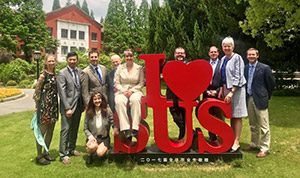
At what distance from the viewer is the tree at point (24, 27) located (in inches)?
998

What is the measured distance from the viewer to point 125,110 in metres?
3.92

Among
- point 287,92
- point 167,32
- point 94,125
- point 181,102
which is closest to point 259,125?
point 181,102

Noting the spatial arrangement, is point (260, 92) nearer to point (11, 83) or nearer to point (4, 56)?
point (11, 83)

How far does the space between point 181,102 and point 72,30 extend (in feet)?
117

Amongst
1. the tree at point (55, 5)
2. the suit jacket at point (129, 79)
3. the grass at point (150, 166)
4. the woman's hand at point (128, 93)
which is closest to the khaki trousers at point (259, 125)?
the grass at point (150, 166)

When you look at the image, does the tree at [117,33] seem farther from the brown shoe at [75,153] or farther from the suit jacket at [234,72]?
the suit jacket at [234,72]

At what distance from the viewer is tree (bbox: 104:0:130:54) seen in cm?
3444

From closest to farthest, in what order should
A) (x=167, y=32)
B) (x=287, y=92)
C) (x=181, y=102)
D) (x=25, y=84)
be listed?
(x=181, y=102)
(x=287, y=92)
(x=167, y=32)
(x=25, y=84)

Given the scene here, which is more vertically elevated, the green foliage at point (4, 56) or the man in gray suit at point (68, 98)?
the green foliage at point (4, 56)

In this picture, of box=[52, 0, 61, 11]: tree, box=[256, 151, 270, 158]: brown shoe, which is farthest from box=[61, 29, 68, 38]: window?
box=[256, 151, 270, 158]: brown shoe

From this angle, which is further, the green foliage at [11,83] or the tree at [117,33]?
the tree at [117,33]

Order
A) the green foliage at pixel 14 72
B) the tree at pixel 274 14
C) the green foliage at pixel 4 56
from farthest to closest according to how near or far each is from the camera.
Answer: the green foliage at pixel 4 56 < the green foliage at pixel 14 72 < the tree at pixel 274 14

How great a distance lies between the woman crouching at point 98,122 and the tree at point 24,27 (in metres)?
25.5

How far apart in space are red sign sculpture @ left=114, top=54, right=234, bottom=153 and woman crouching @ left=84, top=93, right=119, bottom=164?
282 millimetres
